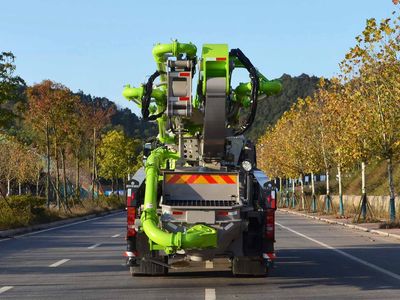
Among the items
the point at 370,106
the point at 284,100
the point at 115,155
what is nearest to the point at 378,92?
the point at 370,106

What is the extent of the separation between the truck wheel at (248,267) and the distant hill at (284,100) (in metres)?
106

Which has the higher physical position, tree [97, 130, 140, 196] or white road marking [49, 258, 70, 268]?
tree [97, 130, 140, 196]

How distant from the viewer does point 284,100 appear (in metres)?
132

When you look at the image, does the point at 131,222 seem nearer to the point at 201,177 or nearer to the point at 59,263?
the point at 201,177

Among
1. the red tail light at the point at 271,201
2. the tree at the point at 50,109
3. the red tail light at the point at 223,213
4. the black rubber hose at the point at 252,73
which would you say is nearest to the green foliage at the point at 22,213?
the tree at the point at 50,109

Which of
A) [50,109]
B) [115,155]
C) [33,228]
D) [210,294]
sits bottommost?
[210,294]

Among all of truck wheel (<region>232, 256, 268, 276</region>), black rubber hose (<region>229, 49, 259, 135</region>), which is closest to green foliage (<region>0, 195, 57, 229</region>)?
truck wheel (<region>232, 256, 268, 276</region>)

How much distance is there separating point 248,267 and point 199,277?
95 cm

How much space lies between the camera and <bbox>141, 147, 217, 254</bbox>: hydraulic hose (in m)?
11.3

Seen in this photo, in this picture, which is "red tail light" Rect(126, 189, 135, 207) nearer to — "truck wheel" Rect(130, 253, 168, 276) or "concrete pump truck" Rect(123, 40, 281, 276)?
"concrete pump truck" Rect(123, 40, 281, 276)

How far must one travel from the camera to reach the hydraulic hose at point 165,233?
11.3 meters

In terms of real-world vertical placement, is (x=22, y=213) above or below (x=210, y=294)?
above

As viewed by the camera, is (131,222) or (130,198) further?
(131,222)

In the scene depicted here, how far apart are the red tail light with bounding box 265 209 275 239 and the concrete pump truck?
2 cm
